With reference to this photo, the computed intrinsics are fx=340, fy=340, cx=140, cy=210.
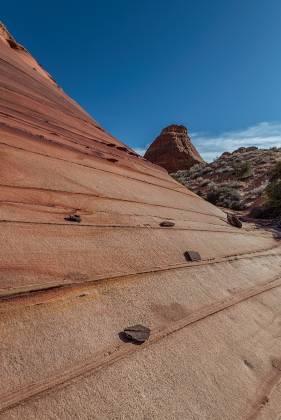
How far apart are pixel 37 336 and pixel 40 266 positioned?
0.43 metres

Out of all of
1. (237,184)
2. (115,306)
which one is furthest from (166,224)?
(237,184)

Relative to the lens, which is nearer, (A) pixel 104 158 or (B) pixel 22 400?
(B) pixel 22 400

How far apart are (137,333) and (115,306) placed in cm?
19

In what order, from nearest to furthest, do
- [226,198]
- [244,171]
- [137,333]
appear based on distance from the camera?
[137,333]
[226,198]
[244,171]

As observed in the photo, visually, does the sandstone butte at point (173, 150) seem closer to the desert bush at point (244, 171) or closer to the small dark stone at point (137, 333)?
the desert bush at point (244, 171)

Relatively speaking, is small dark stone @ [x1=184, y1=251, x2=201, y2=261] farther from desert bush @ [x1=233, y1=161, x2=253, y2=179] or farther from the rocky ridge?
desert bush @ [x1=233, y1=161, x2=253, y2=179]

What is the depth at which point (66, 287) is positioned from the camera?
1661 millimetres

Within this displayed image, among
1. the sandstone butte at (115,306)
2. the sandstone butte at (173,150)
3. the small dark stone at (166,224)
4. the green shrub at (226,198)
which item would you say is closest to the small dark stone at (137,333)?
the sandstone butte at (115,306)

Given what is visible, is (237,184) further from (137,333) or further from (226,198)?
(137,333)

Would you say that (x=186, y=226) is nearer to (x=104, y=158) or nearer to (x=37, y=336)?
(x=104, y=158)

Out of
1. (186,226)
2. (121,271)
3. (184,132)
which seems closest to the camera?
(121,271)

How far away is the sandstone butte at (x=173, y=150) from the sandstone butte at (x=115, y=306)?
36.8m

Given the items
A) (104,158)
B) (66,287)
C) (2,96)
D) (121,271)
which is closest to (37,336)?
(66,287)

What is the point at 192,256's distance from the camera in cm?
270
